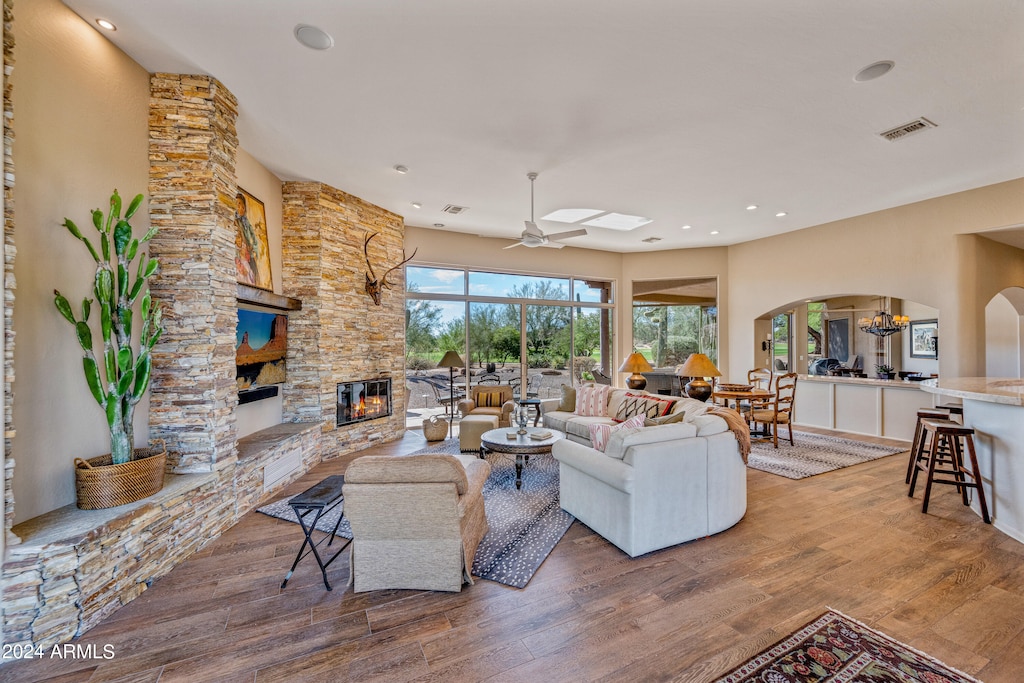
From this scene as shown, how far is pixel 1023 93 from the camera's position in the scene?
3.33 m

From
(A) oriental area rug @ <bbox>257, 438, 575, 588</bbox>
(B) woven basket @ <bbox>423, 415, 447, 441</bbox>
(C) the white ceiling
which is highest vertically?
(C) the white ceiling

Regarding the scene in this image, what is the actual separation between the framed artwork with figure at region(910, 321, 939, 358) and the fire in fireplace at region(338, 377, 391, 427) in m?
10.7

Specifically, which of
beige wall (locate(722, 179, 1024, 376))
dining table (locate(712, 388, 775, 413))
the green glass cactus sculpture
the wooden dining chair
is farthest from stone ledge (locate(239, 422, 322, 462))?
beige wall (locate(722, 179, 1024, 376))

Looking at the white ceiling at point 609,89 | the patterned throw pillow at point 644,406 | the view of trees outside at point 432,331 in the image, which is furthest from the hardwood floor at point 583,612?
the view of trees outside at point 432,331

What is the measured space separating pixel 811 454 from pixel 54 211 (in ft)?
24.8

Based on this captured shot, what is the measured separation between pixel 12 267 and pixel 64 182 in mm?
755

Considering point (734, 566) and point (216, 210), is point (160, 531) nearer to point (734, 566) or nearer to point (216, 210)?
point (216, 210)

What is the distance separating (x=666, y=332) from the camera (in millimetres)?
9141

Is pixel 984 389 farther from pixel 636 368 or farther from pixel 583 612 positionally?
pixel 583 612

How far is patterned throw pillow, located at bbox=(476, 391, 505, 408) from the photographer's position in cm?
645

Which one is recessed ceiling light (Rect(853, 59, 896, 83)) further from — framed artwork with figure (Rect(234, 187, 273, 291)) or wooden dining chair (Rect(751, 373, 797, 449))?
framed artwork with figure (Rect(234, 187, 273, 291))

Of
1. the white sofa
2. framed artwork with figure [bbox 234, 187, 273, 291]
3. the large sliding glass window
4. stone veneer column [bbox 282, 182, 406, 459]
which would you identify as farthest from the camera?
the large sliding glass window

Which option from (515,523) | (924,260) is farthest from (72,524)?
(924,260)

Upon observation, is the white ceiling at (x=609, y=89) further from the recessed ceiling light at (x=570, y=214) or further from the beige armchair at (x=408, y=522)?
the beige armchair at (x=408, y=522)
